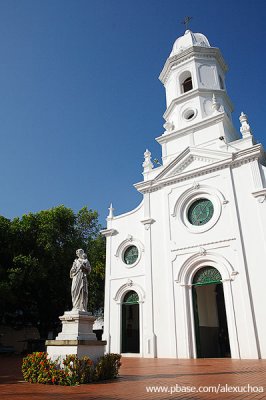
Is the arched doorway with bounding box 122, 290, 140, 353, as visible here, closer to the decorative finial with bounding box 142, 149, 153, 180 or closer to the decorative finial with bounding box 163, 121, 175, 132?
the decorative finial with bounding box 142, 149, 153, 180

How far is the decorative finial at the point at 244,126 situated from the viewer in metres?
17.3

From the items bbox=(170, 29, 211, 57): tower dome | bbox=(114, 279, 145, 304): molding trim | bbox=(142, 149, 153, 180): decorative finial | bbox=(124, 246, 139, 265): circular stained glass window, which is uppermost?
bbox=(170, 29, 211, 57): tower dome

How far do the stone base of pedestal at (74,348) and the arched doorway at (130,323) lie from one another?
9.20m

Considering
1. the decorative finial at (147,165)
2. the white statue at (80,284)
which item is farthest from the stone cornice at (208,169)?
the white statue at (80,284)

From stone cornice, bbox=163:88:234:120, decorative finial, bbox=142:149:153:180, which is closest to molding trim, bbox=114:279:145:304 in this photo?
decorative finial, bbox=142:149:153:180

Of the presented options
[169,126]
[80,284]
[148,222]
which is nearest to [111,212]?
[148,222]

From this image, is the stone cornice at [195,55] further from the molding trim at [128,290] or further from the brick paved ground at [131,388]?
the brick paved ground at [131,388]

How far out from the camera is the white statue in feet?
30.5

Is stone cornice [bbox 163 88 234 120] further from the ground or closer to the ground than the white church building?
further from the ground

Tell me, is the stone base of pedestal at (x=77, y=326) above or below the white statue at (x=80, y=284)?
below

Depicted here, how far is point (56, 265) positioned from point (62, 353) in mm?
15267

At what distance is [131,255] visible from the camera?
19125 millimetres

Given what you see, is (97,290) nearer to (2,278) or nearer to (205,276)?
(2,278)

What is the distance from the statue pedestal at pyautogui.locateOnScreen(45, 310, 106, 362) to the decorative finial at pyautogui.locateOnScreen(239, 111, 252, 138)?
13388 mm
